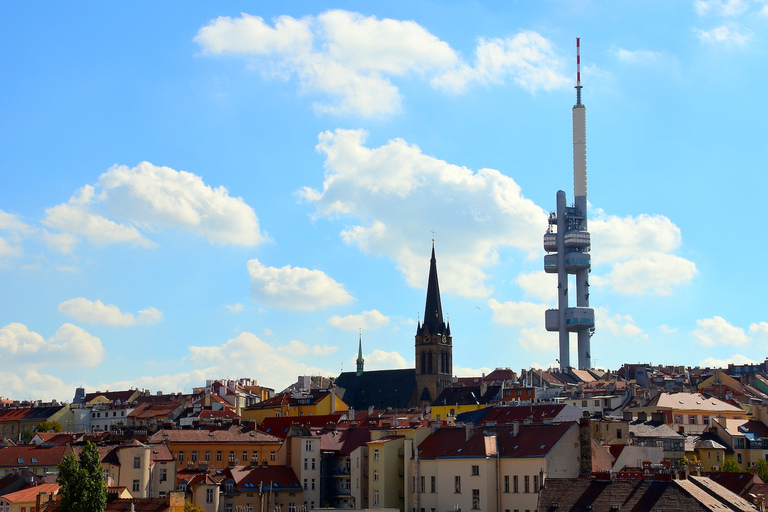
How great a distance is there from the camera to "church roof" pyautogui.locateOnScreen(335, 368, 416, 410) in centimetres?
18400

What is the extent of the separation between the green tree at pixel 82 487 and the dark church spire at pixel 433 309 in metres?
126

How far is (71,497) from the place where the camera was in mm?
63469

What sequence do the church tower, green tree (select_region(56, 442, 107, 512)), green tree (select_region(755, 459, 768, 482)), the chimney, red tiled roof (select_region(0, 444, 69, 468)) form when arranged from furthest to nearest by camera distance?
1. the church tower
2. red tiled roof (select_region(0, 444, 69, 468))
3. green tree (select_region(755, 459, 768, 482))
4. the chimney
5. green tree (select_region(56, 442, 107, 512))

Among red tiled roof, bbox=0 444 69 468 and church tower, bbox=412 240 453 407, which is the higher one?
church tower, bbox=412 240 453 407

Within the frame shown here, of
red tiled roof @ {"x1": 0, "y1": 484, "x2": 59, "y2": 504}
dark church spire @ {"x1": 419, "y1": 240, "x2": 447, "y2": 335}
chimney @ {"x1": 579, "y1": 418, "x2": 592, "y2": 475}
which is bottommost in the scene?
red tiled roof @ {"x1": 0, "y1": 484, "x2": 59, "y2": 504}

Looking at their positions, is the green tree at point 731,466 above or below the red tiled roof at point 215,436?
below

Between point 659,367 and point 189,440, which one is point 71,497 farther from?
point 659,367

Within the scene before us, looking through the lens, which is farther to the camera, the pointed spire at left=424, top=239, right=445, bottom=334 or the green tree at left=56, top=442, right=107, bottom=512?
the pointed spire at left=424, top=239, right=445, bottom=334

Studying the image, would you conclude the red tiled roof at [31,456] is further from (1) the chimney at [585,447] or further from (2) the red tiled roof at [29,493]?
(1) the chimney at [585,447]

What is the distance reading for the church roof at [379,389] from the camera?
604 ft

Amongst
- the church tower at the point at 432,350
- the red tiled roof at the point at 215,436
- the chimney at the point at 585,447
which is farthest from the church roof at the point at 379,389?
A: the chimney at the point at 585,447

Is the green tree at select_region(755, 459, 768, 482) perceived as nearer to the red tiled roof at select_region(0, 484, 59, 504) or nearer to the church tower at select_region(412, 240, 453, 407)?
the red tiled roof at select_region(0, 484, 59, 504)

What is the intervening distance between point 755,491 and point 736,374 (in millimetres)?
110960

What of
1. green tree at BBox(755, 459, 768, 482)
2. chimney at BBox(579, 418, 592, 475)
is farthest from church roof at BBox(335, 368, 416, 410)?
chimney at BBox(579, 418, 592, 475)
